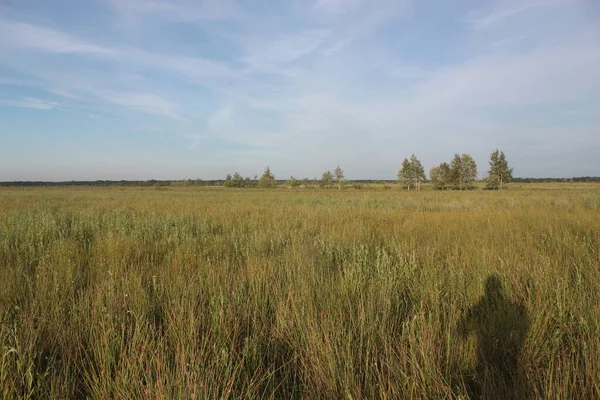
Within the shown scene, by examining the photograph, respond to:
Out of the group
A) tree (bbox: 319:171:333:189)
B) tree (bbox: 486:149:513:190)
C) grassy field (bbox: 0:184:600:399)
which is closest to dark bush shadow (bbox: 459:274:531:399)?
grassy field (bbox: 0:184:600:399)

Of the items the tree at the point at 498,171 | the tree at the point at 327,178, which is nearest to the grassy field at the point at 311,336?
the tree at the point at 498,171

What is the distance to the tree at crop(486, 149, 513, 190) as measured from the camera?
6756cm

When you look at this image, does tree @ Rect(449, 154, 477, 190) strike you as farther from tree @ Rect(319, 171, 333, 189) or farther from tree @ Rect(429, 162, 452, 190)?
tree @ Rect(319, 171, 333, 189)

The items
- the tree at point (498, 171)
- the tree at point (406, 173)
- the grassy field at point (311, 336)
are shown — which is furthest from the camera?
the tree at point (406, 173)

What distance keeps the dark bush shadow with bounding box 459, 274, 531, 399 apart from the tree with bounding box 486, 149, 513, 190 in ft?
260

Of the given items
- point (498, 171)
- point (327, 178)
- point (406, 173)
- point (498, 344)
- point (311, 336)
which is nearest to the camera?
point (311, 336)

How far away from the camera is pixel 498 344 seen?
2.20 meters

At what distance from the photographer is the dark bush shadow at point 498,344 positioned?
172 cm

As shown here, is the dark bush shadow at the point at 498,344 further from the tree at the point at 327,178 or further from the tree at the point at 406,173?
the tree at the point at 327,178

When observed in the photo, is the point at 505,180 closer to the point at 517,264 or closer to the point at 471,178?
the point at 471,178

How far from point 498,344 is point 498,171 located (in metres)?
82.0

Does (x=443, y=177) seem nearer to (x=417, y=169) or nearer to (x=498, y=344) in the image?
(x=417, y=169)

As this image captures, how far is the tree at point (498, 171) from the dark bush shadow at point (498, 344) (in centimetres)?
7936

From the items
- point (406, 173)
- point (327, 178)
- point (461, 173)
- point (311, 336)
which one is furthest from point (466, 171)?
point (311, 336)
